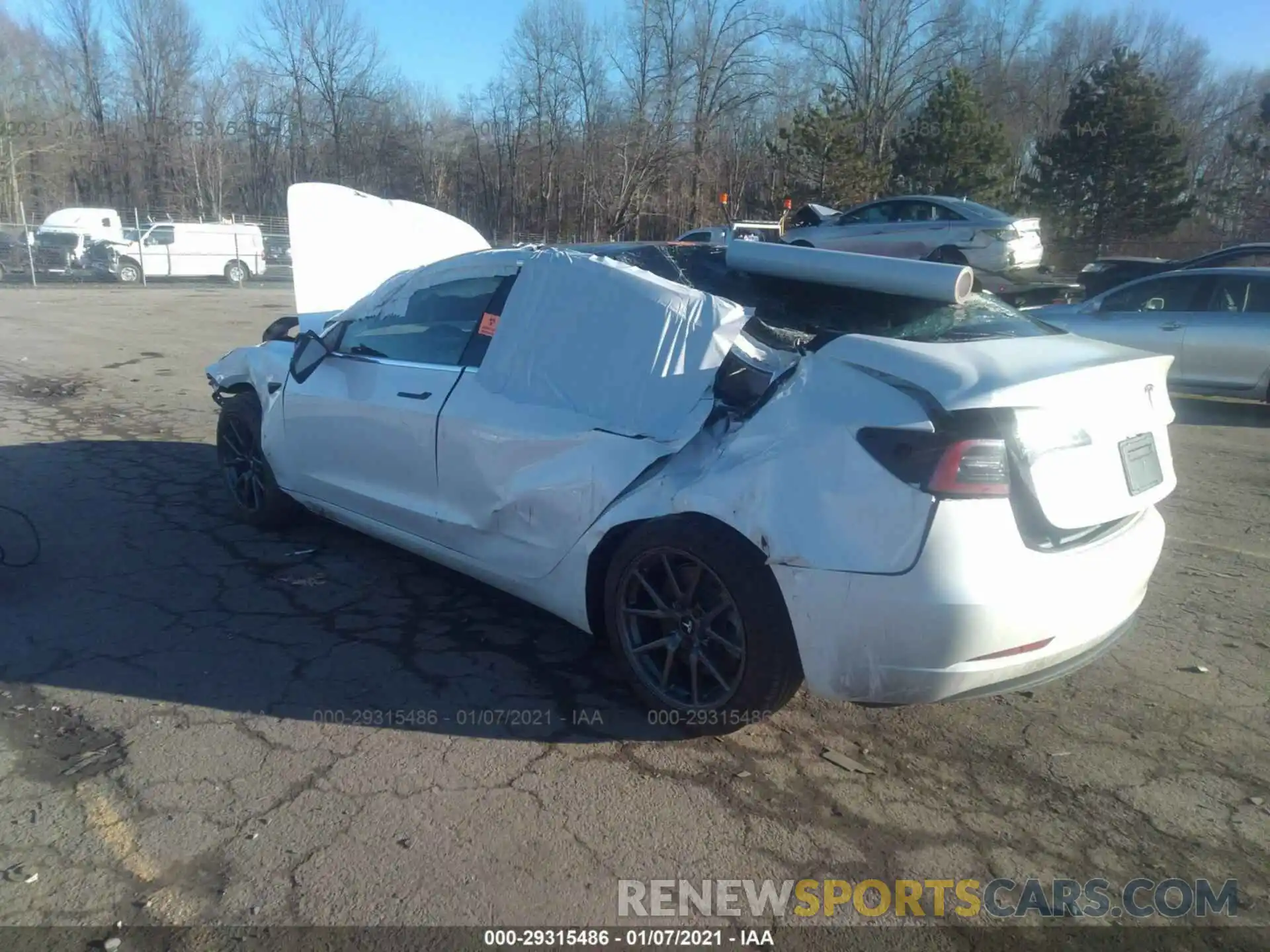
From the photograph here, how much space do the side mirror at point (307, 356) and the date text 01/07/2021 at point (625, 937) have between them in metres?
3.31

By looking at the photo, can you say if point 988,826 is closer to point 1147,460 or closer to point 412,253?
point 1147,460

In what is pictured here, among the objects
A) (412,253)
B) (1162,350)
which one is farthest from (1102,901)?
(1162,350)

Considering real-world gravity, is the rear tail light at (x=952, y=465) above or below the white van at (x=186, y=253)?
below

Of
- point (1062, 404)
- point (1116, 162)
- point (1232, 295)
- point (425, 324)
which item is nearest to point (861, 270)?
point (1062, 404)

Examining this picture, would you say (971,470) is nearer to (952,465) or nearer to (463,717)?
(952,465)

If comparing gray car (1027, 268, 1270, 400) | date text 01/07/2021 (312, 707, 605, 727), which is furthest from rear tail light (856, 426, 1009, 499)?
gray car (1027, 268, 1270, 400)

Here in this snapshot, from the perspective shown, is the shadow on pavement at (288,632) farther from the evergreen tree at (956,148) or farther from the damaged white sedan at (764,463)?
the evergreen tree at (956,148)

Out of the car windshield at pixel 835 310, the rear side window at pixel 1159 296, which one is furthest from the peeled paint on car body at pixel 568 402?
the rear side window at pixel 1159 296

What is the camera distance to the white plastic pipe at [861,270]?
3.44m

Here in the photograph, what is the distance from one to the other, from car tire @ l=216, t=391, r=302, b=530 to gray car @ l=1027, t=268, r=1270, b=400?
7281mm

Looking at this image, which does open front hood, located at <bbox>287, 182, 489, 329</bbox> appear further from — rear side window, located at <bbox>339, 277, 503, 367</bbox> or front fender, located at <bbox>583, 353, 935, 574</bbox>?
front fender, located at <bbox>583, 353, 935, 574</bbox>

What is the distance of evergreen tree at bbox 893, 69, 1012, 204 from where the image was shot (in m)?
35.4

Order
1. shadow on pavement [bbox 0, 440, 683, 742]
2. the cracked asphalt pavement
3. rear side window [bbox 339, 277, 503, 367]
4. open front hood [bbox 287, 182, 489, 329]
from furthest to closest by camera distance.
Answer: open front hood [bbox 287, 182, 489, 329] < rear side window [bbox 339, 277, 503, 367] < shadow on pavement [bbox 0, 440, 683, 742] < the cracked asphalt pavement

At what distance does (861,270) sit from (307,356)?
2965mm
